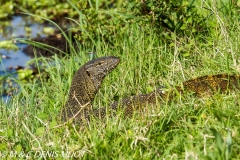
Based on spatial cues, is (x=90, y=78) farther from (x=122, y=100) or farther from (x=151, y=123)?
(x=151, y=123)

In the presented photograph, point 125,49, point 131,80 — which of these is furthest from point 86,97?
point 125,49

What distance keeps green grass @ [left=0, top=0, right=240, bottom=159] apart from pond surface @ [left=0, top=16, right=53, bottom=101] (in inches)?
153

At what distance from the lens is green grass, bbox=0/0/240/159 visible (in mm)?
4262

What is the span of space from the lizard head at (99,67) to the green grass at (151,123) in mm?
150

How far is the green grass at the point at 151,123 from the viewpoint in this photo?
4262 mm

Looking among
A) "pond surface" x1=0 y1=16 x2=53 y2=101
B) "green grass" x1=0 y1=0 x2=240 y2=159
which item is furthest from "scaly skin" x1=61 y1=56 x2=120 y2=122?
"pond surface" x1=0 y1=16 x2=53 y2=101

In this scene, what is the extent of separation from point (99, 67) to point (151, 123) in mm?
1599

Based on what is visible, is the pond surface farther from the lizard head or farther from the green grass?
the lizard head

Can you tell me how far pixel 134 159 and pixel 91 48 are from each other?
127 inches

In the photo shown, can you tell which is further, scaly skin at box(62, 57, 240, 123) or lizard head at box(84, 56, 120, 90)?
lizard head at box(84, 56, 120, 90)

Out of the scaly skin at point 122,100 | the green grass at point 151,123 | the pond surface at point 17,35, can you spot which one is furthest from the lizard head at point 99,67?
the pond surface at point 17,35

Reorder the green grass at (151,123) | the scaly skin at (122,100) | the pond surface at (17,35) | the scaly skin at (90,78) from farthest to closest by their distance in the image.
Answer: the pond surface at (17,35)
the scaly skin at (90,78)
the scaly skin at (122,100)
the green grass at (151,123)

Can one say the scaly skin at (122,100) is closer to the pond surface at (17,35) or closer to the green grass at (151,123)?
the green grass at (151,123)

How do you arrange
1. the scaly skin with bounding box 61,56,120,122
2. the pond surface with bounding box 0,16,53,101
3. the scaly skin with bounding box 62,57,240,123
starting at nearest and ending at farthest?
the scaly skin with bounding box 62,57,240,123, the scaly skin with bounding box 61,56,120,122, the pond surface with bounding box 0,16,53,101
